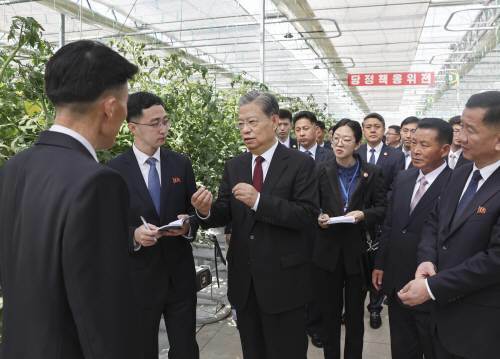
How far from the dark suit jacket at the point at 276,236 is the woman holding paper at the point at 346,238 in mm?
506

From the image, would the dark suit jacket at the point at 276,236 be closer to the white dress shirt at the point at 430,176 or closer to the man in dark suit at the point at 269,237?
the man in dark suit at the point at 269,237

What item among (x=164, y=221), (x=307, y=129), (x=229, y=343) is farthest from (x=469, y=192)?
(x=307, y=129)

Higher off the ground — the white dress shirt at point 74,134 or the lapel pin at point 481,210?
the white dress shirt at point 74,134

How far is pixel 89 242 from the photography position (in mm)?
886

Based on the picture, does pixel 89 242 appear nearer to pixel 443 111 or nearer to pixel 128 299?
pixel 128 299

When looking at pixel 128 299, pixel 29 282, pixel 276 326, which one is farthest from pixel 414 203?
pixel 29 282

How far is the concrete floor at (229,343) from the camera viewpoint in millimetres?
2881

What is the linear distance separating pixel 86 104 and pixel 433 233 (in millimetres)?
1590

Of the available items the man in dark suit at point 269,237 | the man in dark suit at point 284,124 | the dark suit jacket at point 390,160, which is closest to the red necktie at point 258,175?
the man in dark suit at point 269,237

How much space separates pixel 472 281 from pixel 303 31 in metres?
8.05

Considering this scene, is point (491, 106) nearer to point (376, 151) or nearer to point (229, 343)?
point (229, 343)

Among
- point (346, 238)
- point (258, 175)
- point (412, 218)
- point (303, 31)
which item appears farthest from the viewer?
point (303, 31)

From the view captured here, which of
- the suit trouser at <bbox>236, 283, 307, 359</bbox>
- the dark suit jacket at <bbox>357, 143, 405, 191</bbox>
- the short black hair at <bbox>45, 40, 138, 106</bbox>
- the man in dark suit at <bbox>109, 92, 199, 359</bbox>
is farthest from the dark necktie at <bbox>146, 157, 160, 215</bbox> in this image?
the dark suit jacket at <bbox>357, 143, 405, 191</bbox>

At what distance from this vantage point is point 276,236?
1.95 meters
